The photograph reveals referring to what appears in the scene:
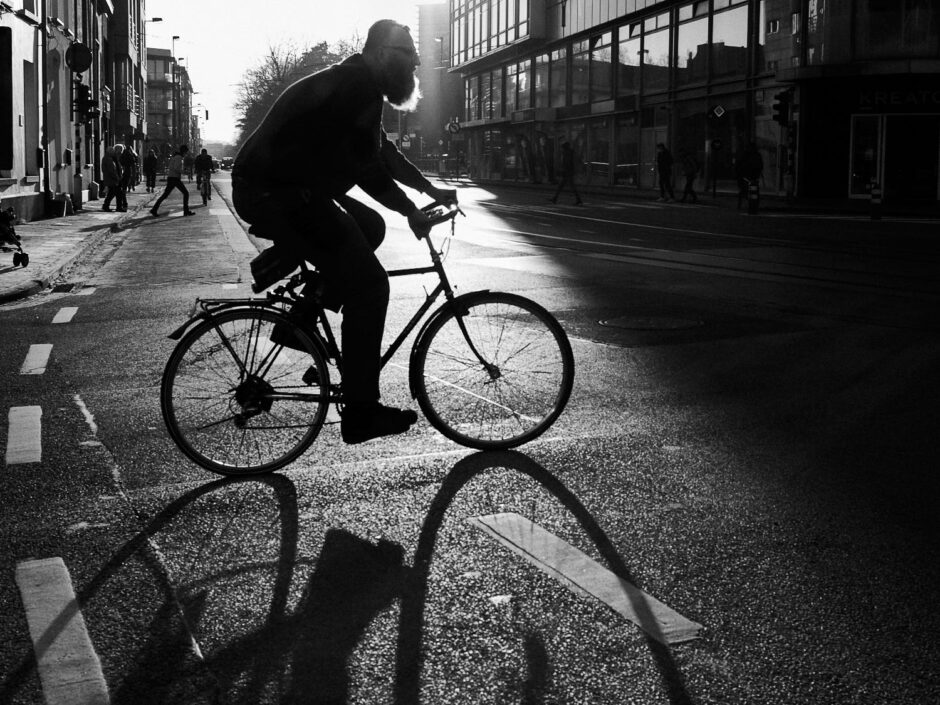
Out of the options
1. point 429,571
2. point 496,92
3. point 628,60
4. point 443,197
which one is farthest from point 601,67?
point 429,571

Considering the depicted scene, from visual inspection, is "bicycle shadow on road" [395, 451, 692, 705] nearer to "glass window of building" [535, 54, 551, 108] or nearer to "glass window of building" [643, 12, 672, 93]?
"glass window of building" [643, 12, 672, 93]

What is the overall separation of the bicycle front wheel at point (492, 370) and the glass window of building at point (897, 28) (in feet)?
108

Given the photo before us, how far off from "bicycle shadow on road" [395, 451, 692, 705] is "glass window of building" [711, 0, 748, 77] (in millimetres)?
37019

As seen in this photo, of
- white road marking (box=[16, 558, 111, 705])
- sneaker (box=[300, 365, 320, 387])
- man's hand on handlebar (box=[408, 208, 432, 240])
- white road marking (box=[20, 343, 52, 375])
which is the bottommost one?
white road marking (box=[16, 558, 111, 705])

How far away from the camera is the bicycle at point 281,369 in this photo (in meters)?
4.94

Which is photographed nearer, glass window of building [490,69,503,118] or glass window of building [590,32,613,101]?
glass window of building [590,32,613,101]

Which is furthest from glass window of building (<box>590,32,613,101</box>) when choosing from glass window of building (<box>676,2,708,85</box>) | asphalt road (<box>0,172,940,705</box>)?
asphalt road (<box>0,172,940,705</box>)

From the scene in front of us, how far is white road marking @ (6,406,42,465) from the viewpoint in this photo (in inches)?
207

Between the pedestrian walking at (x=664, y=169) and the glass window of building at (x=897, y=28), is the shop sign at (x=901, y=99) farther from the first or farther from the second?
the pedestrian walking at (x=664, y=169)

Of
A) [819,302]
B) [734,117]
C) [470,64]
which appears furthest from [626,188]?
[819,302]

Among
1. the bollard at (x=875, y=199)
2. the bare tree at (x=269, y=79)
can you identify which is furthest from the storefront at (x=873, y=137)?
the bare tree at (x=269, y=79)

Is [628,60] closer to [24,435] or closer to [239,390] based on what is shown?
[24,435]

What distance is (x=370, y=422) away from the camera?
16.6ft

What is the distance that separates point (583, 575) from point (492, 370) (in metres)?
1.88
